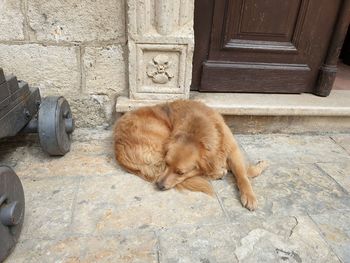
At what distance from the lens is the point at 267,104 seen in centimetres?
286

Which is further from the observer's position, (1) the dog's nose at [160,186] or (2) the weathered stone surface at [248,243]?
(1) the dog's nose at [160,186]

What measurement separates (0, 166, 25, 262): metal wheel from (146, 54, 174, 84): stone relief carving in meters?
1.47

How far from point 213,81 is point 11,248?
7.29 feet

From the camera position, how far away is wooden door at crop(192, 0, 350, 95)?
278cm

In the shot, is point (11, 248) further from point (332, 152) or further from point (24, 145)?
point (332, 152)

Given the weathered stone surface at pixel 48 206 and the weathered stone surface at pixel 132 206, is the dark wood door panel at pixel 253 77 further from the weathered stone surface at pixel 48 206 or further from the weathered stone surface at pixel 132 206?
the weathered stone surface at pixel 48 206

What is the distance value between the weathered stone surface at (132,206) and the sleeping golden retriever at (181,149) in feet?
0.27

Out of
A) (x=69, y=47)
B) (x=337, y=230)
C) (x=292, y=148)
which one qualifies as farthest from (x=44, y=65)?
(x=337, y=230)

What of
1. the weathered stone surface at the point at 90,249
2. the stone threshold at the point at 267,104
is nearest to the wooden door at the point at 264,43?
the stone threshold at the point at 267,104

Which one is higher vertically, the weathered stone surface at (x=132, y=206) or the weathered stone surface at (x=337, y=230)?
the weathered stone surface at (x=337, y=230)

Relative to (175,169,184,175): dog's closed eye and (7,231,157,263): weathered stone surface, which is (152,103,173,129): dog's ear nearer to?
(175,169,184,175): dog's closed eye

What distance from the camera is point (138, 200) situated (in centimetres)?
201

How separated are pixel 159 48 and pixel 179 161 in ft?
3.54

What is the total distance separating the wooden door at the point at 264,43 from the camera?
2.78 meters
